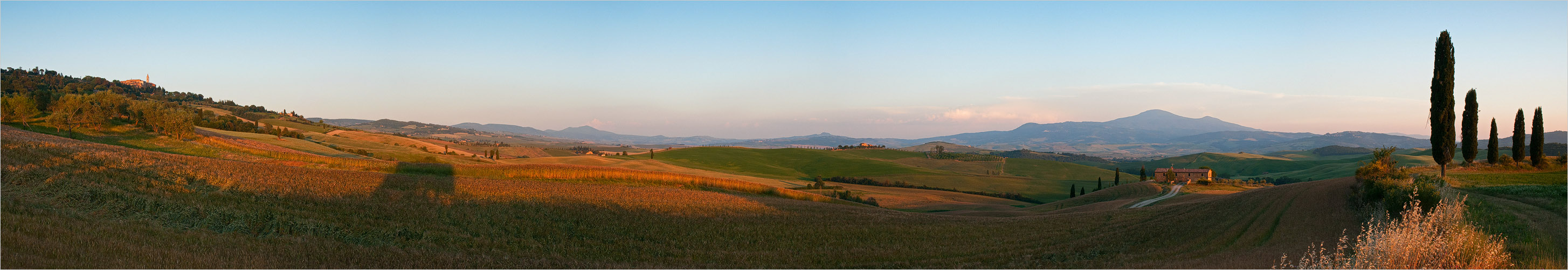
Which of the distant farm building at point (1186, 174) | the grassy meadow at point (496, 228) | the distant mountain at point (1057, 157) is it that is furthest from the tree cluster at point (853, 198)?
the distant mountain at point (1057, 157)

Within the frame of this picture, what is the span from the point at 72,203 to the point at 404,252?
738 cm

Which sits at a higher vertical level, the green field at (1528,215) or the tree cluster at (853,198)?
the green field at (1528,215)

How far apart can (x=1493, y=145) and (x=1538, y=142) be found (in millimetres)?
1827

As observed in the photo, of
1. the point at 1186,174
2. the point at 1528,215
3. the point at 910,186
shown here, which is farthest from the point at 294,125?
the point at 1186,174

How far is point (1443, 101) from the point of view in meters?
21.2

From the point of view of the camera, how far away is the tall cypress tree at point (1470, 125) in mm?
21469

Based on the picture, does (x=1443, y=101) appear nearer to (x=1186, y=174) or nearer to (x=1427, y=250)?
(x=1427, y=250)

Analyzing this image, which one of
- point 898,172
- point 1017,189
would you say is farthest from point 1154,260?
point 898,172

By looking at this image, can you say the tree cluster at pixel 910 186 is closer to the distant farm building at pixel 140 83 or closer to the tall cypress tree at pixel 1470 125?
the tall cypress tree at pixel 1470 125

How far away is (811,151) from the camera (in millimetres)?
137375

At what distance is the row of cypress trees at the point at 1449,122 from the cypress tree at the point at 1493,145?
0.04 meters

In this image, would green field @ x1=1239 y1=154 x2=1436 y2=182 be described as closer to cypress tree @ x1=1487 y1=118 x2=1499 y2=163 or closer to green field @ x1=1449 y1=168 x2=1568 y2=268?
cypress tree @ x1=1487 y1=118 x2=1499 y2=163

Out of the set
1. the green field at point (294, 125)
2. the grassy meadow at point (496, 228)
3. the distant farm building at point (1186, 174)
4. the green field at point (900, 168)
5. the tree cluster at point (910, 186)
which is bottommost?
the tree cluster at point (910, 186)

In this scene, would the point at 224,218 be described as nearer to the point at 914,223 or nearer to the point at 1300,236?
the point at 914,223
